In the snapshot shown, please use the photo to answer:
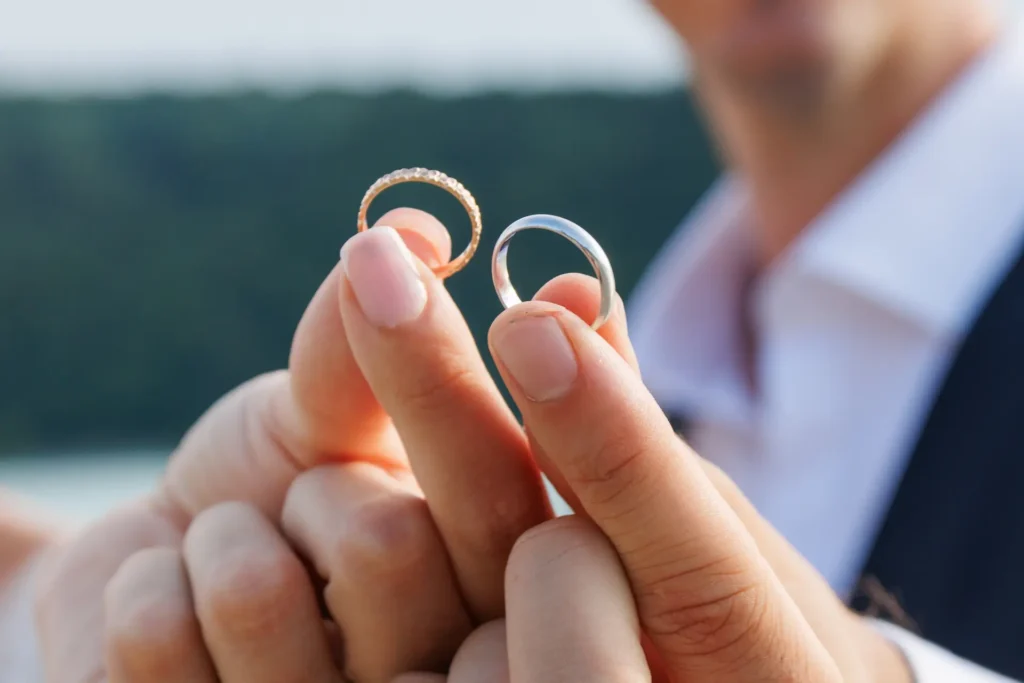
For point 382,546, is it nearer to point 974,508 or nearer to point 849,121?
point 974,508

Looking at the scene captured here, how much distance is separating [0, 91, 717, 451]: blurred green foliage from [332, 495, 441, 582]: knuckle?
1123cm

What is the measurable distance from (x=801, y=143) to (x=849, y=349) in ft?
1.83

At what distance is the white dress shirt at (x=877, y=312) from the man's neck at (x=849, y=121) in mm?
68

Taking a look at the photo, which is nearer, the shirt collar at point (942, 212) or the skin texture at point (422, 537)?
the skin texture at point (422, 537)

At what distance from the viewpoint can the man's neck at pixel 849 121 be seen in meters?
2.50

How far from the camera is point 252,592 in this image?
3.76 ft

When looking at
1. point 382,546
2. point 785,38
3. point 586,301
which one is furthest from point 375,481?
point 785,38

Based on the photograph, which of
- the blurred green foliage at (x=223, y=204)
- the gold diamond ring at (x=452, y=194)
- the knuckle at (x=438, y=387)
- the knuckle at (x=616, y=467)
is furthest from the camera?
the blurred green foliage at (x=223, y=204)

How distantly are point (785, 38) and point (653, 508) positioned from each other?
177 centimetres

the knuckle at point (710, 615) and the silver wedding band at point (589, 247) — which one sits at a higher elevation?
the silver wedding band at point (589, 247)

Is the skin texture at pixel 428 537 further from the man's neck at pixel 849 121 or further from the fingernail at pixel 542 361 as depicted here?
the man's neck at pixel 849 121

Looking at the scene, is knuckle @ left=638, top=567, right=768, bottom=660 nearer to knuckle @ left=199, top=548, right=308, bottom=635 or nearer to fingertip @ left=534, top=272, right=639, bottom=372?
fingertip @ left=534, top=272, right=639, bottom=372

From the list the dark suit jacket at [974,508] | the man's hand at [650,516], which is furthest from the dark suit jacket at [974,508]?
the man's hand at [650,516]

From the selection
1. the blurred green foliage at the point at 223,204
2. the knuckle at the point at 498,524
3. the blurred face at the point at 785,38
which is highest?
the blurred green foliage at the point at 223,204
